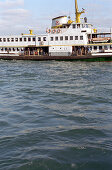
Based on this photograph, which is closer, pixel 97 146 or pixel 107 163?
pixel 107 163

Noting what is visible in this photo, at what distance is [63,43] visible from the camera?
34906 mm

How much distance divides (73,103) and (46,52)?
94.2 feet

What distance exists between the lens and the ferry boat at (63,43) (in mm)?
33031

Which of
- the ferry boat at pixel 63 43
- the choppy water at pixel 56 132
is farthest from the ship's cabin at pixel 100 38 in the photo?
the choppy water at pixel 56 132

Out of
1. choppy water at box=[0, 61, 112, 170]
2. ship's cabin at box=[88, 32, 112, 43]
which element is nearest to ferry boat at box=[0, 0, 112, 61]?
ship's cabin at box=[88, 32, 112, 43]

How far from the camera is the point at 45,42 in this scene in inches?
1425

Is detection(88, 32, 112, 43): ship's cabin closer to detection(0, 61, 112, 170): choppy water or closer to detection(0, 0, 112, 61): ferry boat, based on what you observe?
detection(0, 0, 112, 61): ferry boat

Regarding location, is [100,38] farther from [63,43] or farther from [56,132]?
[56,132]

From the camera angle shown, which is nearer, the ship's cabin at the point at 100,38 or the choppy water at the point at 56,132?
the choppy water at the point at 56,132

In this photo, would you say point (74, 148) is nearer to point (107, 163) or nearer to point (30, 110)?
point (107, 163)

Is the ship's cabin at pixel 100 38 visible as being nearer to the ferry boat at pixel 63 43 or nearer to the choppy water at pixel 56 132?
the ferry boat at pixel 63 43

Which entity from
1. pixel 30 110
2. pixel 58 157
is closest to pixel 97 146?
pixel 58 157

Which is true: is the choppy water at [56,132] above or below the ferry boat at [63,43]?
below

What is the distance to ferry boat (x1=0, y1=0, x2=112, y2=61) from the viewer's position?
3303cm
